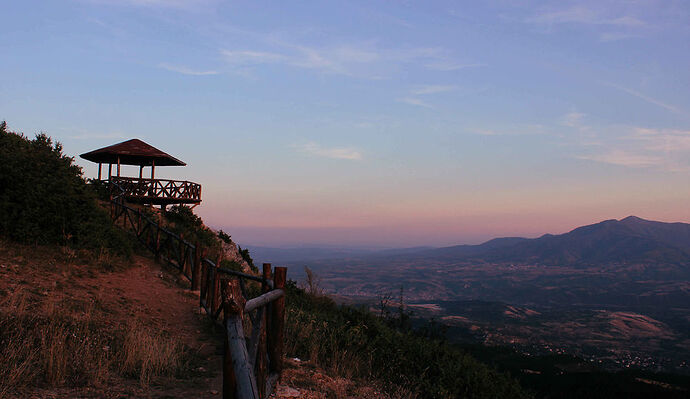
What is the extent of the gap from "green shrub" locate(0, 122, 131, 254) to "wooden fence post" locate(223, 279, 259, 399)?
12388mm

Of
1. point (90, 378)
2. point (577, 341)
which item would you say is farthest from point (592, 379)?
point (577, 341)

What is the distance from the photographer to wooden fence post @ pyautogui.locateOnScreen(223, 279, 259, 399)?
10.6 feet

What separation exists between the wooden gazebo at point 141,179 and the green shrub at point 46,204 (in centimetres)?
1049

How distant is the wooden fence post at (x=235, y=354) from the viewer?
325cm

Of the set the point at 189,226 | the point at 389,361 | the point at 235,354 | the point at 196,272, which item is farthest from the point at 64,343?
the point at 189,226

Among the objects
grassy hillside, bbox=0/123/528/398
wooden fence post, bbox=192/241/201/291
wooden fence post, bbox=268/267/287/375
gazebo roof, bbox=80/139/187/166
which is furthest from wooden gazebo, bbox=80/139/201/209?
wooden fence post, bbox=268/267/287/375

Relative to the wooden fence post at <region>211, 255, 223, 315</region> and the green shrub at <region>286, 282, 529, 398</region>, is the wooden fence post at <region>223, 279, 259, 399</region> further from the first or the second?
the wooden fence post at <region>211, 255, 223, 315</region>

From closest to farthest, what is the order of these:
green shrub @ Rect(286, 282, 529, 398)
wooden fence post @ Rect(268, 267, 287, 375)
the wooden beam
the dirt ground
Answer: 1. the wooden beam
2. the dirt ground
3. wooden fence post @ Rect(268, 267, 287, 375)
4. green shrub @ Rect(286, 282, 529, 398)

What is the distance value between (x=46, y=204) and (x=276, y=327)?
11461 mm

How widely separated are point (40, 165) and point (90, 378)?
11.5 metres

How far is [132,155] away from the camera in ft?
85.6

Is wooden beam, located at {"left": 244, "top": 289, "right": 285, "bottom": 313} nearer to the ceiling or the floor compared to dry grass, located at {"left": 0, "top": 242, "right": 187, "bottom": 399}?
nearer to the ceiling

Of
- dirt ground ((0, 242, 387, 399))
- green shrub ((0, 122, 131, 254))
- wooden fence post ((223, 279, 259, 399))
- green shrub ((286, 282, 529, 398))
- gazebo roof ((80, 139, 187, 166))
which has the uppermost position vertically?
gazebo roof ((80, 139, 187, 166))

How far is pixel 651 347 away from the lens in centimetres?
9662
